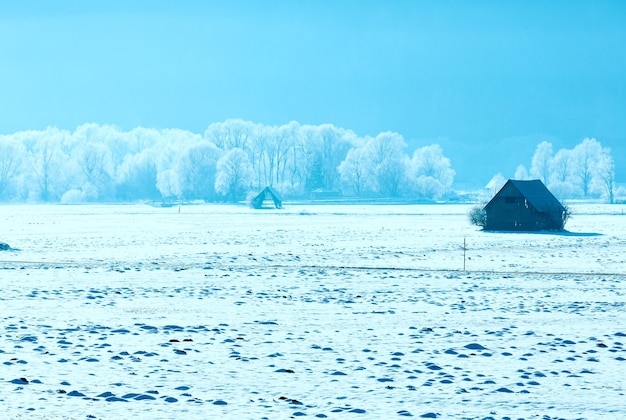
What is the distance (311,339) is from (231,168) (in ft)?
424

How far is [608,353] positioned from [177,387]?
281 inches

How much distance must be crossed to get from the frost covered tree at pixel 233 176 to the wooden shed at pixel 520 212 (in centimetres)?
8080

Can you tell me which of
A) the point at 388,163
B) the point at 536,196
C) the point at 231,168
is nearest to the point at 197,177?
the point at 231,168

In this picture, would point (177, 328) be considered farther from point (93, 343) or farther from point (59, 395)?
point (59, 395)

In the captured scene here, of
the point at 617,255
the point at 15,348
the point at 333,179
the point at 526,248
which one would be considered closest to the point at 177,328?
the point at 15,348

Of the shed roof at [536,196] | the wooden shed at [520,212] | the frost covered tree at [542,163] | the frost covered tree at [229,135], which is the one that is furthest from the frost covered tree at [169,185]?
the wooden shed at [520,212]

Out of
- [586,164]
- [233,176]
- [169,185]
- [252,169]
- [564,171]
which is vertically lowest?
[169,185]

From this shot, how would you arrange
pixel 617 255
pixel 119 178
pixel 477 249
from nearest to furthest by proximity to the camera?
pixel 617 255 < pixel 477 249 < pixel 119 178

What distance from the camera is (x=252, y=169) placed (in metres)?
157

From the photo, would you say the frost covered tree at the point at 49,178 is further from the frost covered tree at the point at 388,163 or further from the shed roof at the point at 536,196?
the shed roof at the point at 536,196

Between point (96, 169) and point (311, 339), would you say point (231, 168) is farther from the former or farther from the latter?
point (311, 339)

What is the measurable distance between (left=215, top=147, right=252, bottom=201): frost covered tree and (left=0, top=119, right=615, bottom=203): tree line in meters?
0.15

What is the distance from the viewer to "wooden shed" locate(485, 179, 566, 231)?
2667 inches

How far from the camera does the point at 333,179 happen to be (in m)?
167
